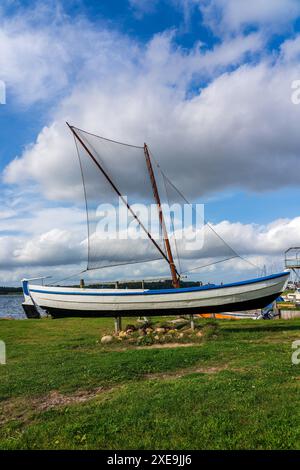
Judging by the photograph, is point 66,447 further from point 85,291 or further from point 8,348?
point 85,291

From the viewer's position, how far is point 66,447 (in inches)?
291

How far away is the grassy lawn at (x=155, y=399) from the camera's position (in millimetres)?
7547

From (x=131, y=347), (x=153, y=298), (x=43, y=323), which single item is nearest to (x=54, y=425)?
(x=131, y=347)

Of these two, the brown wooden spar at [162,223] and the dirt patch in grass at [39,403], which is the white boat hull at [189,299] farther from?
the dirt patch in grass at [39,403]

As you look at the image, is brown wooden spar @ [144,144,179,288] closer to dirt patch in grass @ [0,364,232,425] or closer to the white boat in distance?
the white boat in distance

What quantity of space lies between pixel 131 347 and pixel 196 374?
813 cm

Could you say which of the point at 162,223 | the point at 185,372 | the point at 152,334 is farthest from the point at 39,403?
the point at 162,223

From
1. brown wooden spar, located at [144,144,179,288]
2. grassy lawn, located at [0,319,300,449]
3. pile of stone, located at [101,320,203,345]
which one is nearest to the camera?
grassy lawn, located at [0,319,300,449]

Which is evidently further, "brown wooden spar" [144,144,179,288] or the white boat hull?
"brown wooden spar" [144,144,179,288]

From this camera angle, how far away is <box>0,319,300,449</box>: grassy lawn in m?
7.55

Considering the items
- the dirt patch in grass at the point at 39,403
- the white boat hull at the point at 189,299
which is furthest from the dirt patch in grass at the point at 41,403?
the white boat hull at the point at 189,299

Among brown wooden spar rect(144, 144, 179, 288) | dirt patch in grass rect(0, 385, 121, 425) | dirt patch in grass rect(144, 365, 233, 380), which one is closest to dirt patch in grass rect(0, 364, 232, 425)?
dirt patch in grass rect(0, 385, 121, 425)

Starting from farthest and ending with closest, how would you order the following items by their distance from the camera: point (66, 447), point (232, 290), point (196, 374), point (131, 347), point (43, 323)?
point (43, 323), point (232, 290), point (131, 347), point (196, 374), point (66, 447)

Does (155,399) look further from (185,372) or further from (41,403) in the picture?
(185,372)
